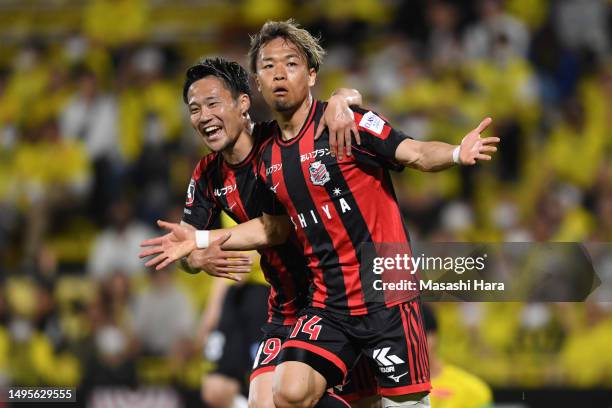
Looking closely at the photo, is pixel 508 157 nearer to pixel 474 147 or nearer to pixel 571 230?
pixel 571 230

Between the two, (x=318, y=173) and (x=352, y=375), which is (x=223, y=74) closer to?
(x=318, y=173)

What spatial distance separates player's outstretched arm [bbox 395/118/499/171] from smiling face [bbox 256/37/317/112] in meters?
0.58

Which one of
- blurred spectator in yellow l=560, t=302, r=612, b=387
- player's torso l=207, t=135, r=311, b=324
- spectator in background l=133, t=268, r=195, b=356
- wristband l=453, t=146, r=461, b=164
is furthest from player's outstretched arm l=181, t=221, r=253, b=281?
spectator in background l=133, t=268, r=195, b=356

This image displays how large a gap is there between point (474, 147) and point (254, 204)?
1.34 meters

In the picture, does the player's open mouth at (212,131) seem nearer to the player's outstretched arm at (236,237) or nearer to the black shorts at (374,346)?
the player's outstretched arm at (236,237)

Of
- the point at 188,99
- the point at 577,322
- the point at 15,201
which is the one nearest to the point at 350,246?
the point at 188,99

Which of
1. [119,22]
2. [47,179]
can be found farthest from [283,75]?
[119,22]

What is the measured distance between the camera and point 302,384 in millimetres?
4609

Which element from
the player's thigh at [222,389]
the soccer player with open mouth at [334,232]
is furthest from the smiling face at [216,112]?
the player's thigh at [222,389]

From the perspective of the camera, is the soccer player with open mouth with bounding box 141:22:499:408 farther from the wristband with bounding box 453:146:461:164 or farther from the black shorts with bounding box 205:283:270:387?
the black shorts with bounding box 205:283:270:387

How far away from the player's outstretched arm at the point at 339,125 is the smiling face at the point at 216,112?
1.68 ft

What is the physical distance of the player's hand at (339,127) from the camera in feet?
15.4

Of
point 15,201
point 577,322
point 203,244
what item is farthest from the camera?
point 15,201

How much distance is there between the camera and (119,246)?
33.3ft
